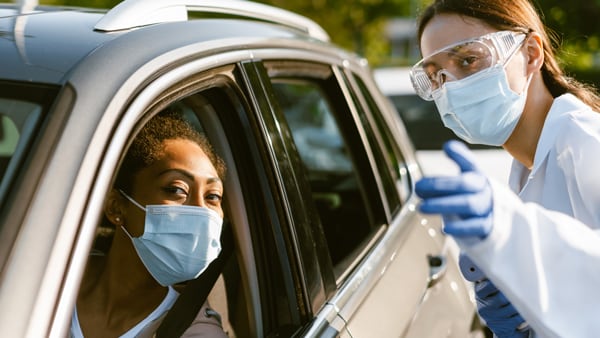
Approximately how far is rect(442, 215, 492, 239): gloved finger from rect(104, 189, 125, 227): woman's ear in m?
1.05

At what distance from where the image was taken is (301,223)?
221cm

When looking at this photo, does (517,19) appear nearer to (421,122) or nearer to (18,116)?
(18,116)

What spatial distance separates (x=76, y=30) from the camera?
186cm

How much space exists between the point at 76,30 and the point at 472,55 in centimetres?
102

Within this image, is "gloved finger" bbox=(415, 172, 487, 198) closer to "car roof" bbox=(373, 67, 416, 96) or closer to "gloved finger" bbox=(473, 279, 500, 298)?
"gloved finger" bbox=(473, 279, 500, 298)

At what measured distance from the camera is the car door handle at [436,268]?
3.08m

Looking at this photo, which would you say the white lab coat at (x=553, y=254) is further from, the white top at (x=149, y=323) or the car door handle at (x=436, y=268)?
the car door handle at (x=436, y=268)

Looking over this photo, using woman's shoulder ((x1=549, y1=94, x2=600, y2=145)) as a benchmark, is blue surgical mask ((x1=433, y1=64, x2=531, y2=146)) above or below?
above

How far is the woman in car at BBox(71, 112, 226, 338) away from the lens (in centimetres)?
207

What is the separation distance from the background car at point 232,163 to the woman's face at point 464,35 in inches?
18.7

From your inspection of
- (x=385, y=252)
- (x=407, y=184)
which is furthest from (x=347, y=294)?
(x=407, y=184)

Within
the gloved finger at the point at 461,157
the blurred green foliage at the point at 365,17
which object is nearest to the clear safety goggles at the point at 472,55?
the gloved finger at the point at 461,157

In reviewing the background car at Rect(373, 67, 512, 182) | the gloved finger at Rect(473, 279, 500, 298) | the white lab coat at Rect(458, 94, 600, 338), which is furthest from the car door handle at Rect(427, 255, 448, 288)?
the background car at Rect(373, 67, 512, 182)

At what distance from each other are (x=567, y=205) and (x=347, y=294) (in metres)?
0.76
